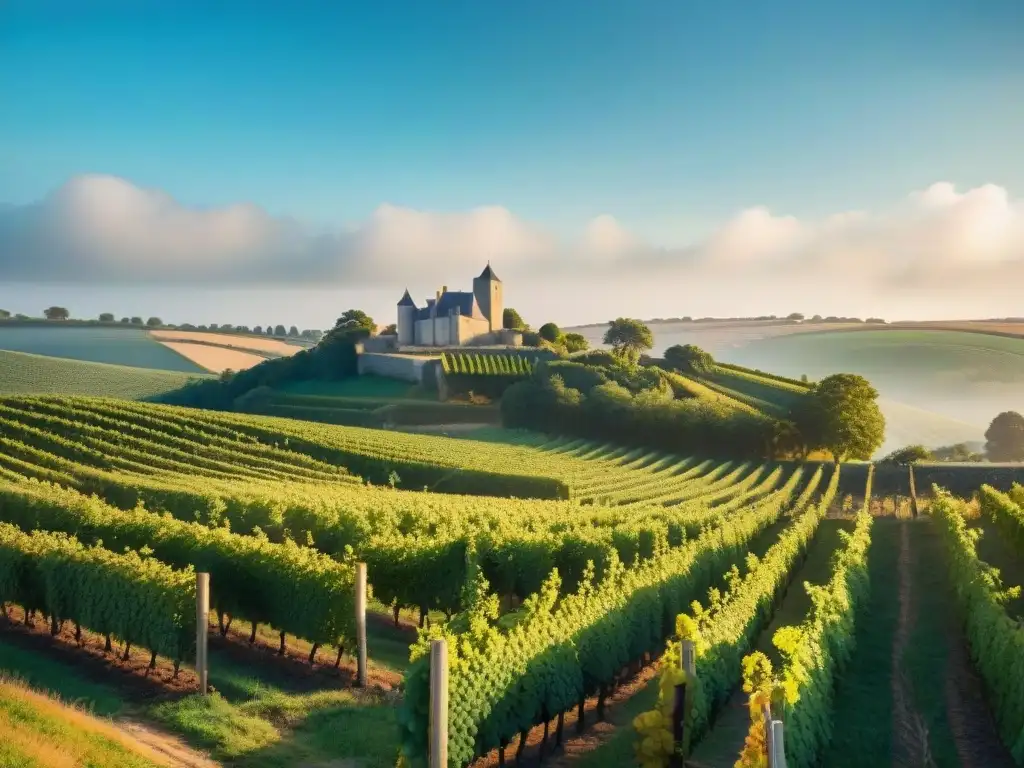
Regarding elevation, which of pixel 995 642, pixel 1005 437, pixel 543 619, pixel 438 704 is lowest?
pixel 1005 437

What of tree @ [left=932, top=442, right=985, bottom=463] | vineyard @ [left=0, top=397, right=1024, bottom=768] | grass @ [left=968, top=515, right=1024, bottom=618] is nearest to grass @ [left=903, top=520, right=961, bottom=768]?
vineyard @ [left=0, top=397, right=1024, bottom=768]

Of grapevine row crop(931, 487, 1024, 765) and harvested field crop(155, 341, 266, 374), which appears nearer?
grapevine row crop(931, 487, 1024, 765)

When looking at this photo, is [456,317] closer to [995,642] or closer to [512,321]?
[512,321]

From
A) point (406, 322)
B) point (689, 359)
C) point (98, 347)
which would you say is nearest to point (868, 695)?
point (689, 359)

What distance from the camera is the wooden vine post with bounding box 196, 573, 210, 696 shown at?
1141cm

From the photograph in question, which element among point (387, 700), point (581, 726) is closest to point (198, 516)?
point (387, 700)

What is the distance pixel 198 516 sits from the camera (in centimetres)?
2202

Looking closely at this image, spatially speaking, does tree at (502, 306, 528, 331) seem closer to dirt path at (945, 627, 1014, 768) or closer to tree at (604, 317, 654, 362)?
tree at (604, 317, 654, 362)

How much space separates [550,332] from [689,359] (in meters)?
17.9

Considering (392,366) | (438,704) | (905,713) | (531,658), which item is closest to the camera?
(438,704)

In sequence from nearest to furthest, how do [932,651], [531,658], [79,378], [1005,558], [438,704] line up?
[438,704]
[531,658]
[932,651]
[1005,558]
[79,378]

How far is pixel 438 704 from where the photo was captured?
8.05 meters

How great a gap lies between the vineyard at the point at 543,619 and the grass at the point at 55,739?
1286 mm

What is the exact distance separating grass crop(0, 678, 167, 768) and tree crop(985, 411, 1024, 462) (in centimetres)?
9813
